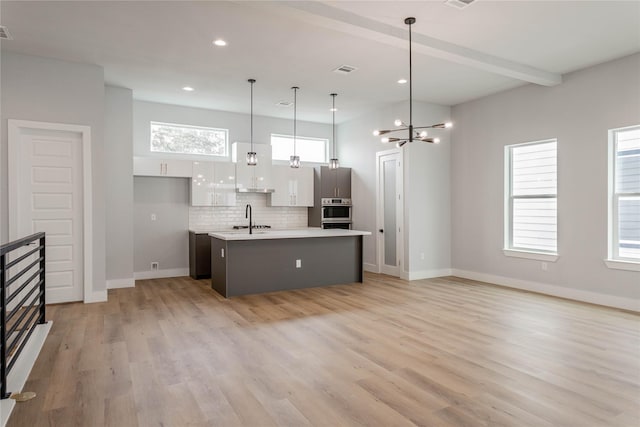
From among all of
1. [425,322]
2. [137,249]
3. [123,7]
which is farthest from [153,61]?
[425,322]

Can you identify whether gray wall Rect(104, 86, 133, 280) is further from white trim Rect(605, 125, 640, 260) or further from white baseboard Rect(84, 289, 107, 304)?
white trim Rect(605, 125, 640, 260)

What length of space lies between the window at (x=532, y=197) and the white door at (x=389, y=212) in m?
1.79

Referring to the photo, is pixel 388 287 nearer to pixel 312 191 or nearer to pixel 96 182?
pixel 312 191

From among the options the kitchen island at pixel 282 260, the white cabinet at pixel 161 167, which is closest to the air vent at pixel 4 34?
the white cabinet at pixel 161 167

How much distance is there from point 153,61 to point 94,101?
100 centimetres

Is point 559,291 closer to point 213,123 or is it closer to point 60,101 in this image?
point 213,123

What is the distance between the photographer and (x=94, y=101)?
5277mm

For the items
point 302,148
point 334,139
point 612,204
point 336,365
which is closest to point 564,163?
point 612,204

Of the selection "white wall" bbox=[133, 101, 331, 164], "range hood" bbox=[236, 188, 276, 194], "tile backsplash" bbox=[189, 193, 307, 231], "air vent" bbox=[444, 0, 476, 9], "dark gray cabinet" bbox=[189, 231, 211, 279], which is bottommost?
"dark gray cabinet" bbox=[189, 231, 211, 279]

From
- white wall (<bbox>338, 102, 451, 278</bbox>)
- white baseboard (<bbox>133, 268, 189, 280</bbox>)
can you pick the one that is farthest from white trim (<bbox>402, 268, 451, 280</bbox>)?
white baseboard (<bbox>133, 268, 189, 280</bbox>)

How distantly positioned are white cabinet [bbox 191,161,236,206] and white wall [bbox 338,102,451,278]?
263 centimetres

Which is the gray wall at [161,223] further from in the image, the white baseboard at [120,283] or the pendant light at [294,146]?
the pendant light at [294,146]

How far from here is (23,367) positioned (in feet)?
9.95

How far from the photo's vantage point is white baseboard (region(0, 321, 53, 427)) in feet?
7.95
